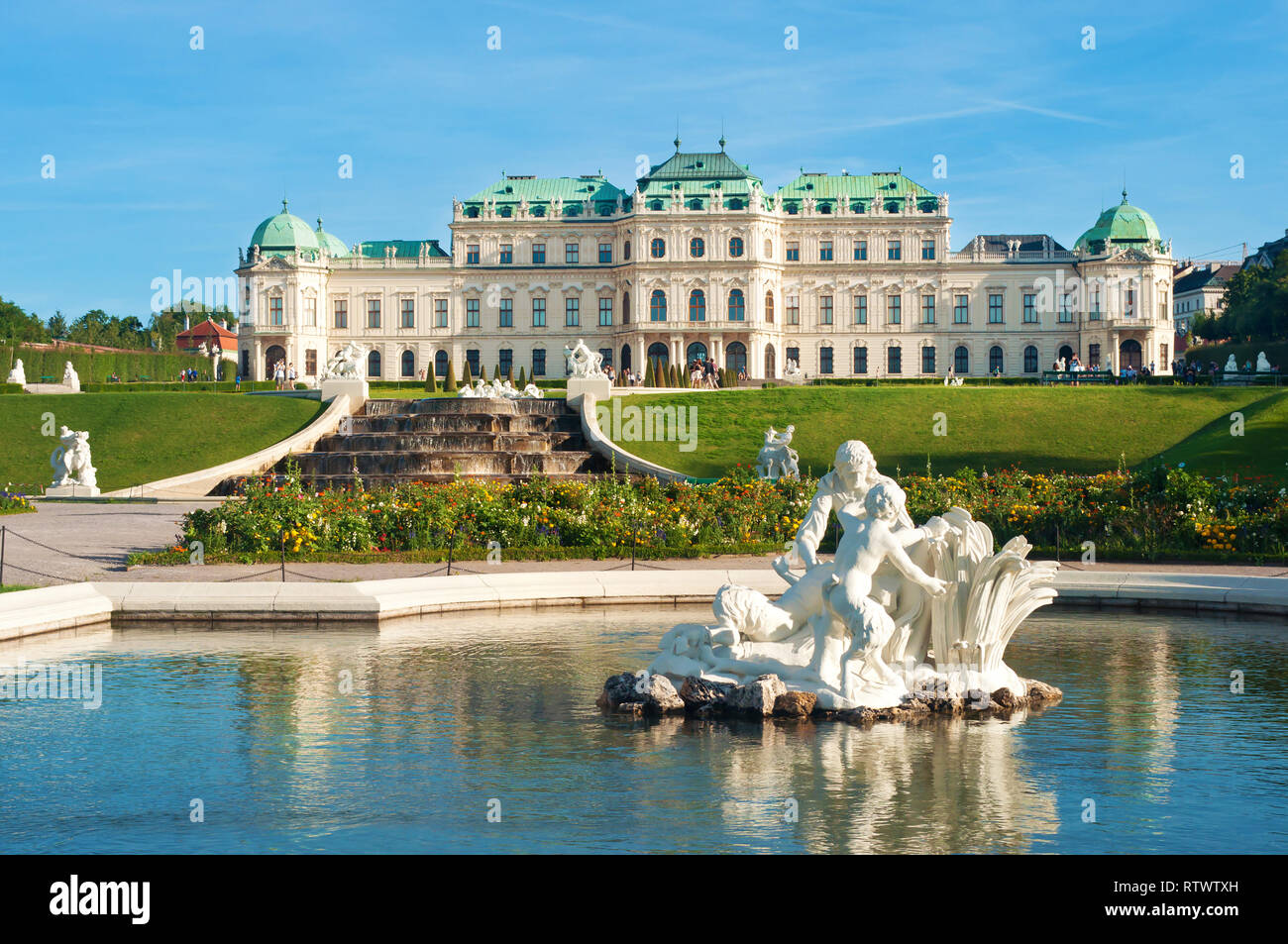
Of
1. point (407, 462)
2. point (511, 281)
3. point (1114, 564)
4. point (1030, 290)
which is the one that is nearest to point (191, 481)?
point (407, 462)

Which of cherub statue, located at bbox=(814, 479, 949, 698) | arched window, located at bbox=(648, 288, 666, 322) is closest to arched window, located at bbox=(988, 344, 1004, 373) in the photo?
arched window, located at bbox=(648, 288, 666, 322)

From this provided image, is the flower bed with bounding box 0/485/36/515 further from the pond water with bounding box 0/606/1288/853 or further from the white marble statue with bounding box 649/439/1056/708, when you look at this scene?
the white marble statue with bounding box 649/439/1056/708

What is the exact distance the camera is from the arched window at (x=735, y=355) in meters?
81.6

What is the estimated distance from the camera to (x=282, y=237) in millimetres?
85875

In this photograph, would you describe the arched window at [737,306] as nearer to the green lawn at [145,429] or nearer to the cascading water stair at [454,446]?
the cascading water stair at [454,446]

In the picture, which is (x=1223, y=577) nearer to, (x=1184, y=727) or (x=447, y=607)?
(x=1184, y=727)

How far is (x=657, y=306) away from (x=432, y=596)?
222 ft

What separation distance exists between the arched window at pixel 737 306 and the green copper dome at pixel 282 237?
28.7 m

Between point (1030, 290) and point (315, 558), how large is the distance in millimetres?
71559

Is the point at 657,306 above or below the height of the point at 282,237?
below

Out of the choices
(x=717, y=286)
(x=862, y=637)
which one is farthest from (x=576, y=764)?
(x=717, y=286)

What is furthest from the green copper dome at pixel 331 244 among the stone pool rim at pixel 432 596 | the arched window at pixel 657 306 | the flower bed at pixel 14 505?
the stone pool rim at pixel 432 596

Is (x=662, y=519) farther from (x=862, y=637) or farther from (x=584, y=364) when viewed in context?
(x=584, y=364)

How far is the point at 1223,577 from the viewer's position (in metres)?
16.4
